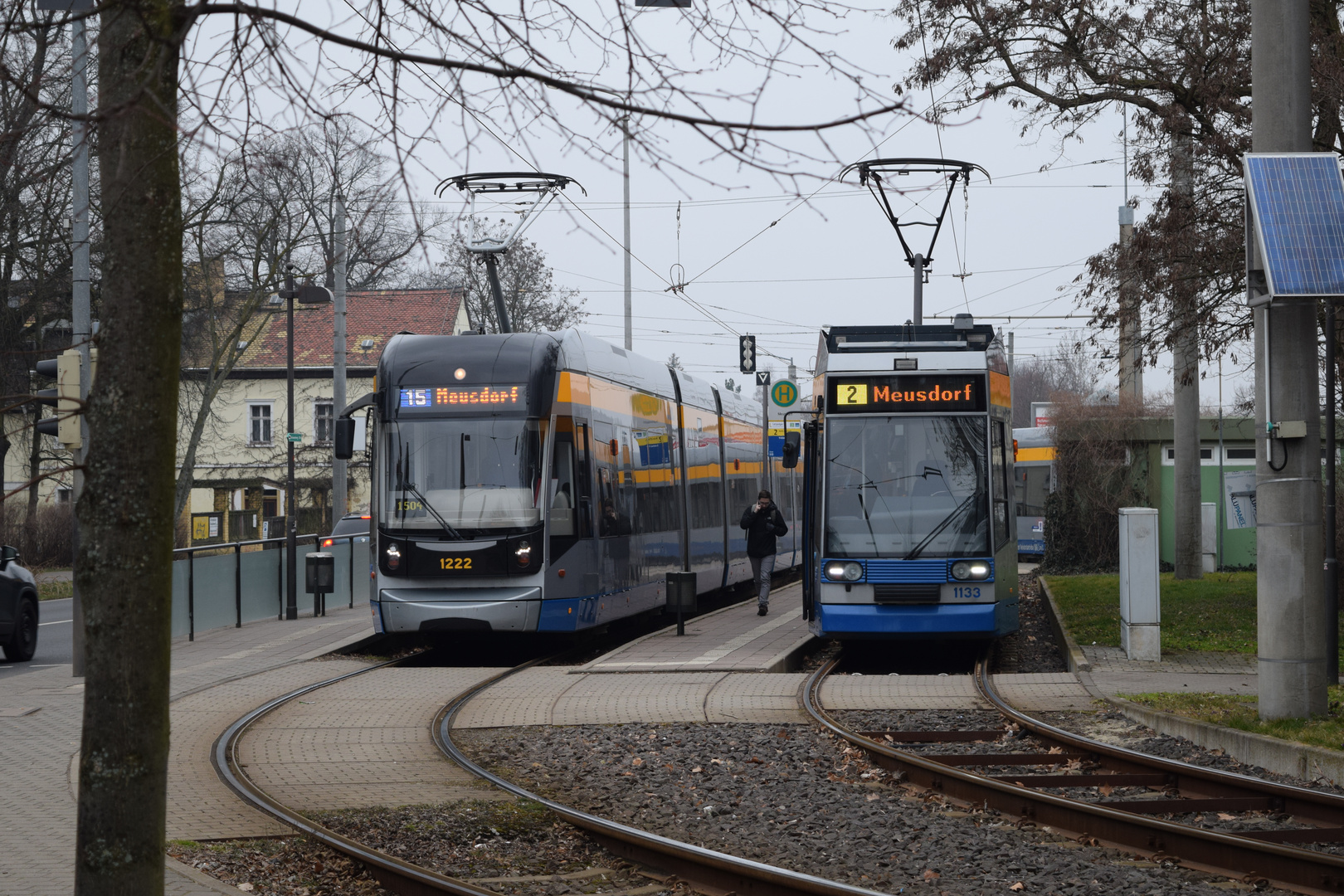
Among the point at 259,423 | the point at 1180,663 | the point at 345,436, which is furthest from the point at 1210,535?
the point at 259,423

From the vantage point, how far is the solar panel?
9992 millimetres

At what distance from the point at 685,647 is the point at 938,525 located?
334 centimetres

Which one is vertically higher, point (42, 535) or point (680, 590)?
point (42, 535)

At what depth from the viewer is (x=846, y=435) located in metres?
15.1

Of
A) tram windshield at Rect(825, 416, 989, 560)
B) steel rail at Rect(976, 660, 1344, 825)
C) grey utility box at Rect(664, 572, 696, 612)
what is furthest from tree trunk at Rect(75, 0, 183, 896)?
grey utility box at Rect(664, 572, 696, 612)

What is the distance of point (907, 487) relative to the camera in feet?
48.9

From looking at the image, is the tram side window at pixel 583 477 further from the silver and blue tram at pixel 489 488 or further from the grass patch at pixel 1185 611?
the grass patch at pixel 1185 611

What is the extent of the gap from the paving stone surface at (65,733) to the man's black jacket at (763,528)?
5.79 meters

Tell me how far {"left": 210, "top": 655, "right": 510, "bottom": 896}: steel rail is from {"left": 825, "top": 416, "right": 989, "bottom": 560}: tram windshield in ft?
21.4

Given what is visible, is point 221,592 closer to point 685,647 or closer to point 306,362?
point 685,647

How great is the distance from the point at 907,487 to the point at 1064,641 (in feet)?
9.76

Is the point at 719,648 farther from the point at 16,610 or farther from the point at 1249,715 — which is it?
the point at 16,610

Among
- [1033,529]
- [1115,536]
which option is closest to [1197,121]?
[1115,536]

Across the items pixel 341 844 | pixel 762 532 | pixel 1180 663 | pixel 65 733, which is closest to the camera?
pixel 341 844
